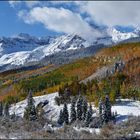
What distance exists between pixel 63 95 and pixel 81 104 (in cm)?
5058

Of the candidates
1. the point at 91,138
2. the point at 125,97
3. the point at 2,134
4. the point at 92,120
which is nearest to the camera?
the point at 91,138

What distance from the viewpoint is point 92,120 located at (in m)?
130

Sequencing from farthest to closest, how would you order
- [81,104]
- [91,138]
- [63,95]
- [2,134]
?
1. [63,95]
2. [81,104]
3. [2,134]
4. [91,138]

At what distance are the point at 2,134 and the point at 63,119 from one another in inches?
2834

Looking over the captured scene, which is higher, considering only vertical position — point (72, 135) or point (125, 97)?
point (125, 97)

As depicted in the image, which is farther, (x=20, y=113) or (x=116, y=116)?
(x=20, y=113)

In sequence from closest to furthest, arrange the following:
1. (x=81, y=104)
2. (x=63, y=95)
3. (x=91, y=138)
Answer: (x=91, y=138) → (x=81, y=104) → (x=63, y=95)

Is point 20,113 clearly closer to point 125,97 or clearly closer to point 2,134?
point 125,97

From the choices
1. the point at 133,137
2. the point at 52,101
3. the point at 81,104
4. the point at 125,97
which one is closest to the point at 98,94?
the point at 125,97

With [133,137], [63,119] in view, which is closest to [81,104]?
[63,119]

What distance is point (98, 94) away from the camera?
178375mm

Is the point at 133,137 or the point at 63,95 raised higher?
the point at 63,95

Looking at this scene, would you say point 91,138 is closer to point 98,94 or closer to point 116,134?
point 116,134

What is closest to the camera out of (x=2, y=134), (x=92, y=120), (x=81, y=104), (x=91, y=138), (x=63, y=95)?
(x=91, y=138)
